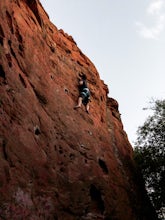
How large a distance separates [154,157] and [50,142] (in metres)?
18.6

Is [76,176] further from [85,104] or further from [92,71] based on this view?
[92,71]

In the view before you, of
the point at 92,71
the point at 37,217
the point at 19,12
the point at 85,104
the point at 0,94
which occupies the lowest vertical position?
the point at 37,217

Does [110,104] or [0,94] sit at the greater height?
[110,104]

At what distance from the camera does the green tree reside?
28.0 m

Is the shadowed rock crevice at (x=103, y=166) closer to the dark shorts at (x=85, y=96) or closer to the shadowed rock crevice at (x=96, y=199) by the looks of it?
the shadowed rock crevice at (x=96, y=199)

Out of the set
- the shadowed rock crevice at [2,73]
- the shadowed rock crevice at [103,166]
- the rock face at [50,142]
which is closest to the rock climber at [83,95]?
the rock face at [50,142]

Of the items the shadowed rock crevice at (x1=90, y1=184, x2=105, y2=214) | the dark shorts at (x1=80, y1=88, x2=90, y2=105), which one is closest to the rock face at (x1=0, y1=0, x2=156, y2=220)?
the shadowed rock crevice at (x1=90, y1=184, x2=105, y2=214)

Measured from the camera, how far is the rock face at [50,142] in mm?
10898

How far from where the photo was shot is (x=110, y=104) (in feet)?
88.4

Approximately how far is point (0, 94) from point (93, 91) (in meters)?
12.4

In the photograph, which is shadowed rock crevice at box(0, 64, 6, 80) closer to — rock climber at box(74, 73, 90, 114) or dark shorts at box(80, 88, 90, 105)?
rock climber at box(74, 73, 90, 114)

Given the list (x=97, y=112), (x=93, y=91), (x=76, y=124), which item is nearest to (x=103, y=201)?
(x=76, y=124)

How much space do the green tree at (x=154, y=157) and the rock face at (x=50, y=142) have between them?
649 centimetres

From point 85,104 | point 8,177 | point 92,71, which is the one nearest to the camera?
point 8,177
